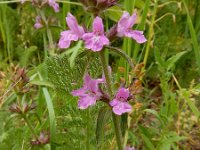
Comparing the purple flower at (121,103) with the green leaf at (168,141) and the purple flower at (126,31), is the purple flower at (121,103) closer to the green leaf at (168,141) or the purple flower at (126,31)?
the purple flower at (126,31)

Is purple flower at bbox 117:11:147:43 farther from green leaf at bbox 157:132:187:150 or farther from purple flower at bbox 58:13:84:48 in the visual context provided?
green leaf at bbox 157:132:187:150

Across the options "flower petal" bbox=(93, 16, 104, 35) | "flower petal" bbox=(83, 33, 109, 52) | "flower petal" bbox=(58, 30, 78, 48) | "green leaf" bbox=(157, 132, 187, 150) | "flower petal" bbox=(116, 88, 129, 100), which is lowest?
"green leaf" bbox=(157, 132, 187, 150)

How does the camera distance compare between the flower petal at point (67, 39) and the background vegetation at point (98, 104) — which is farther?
the background vegetation at point (98, 104)

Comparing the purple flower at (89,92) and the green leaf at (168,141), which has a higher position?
the purple flower at (89,92)

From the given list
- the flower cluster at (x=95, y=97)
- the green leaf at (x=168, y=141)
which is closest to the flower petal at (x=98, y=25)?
the flower cluster at (x=95, y=97)

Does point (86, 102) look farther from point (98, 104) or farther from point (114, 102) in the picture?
point (98, 104)

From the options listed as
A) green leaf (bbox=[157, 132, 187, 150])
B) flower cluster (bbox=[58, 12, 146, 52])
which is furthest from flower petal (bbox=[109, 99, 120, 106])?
green leaf (bbox=[157, 132, 187, 150])
